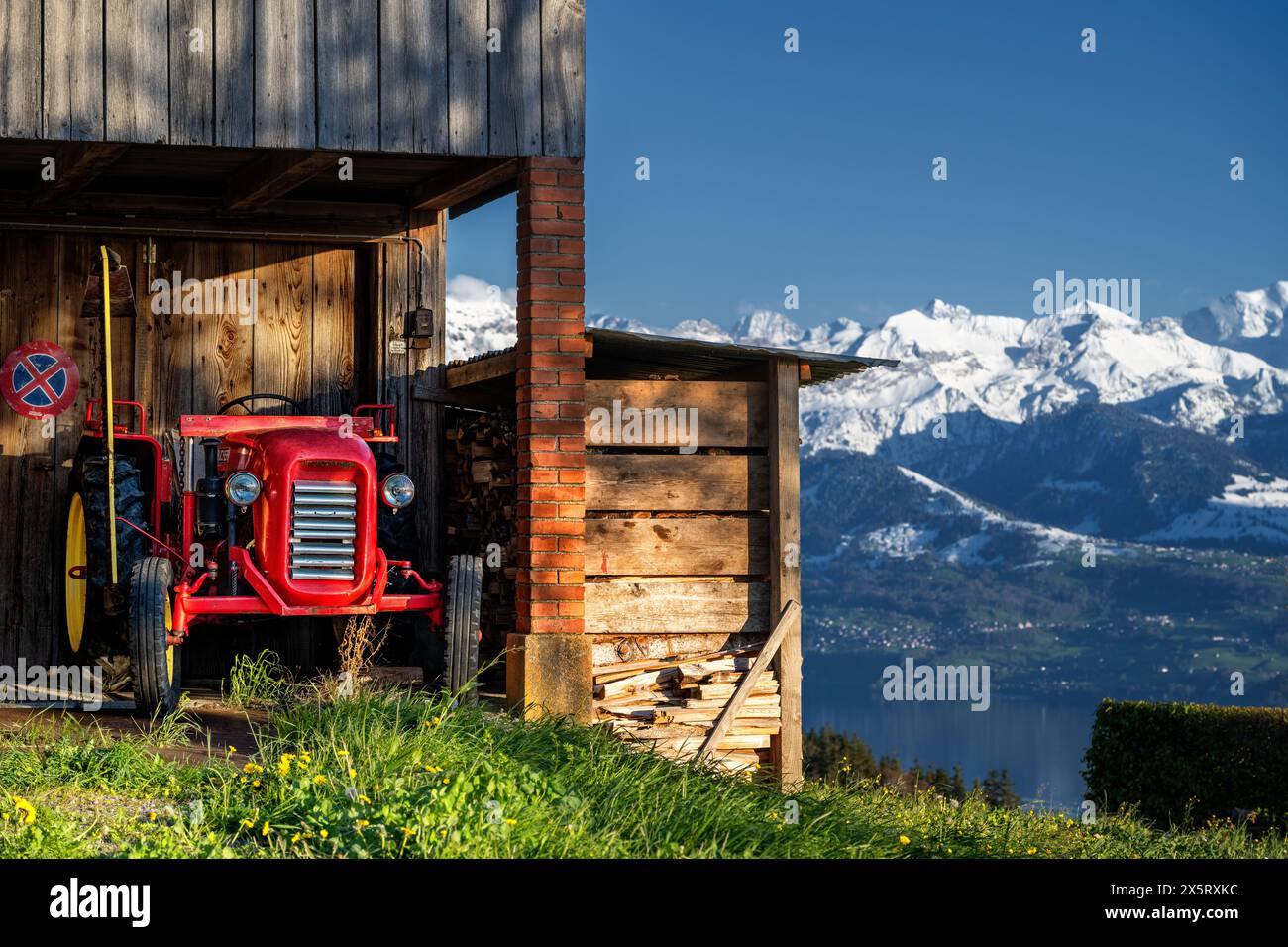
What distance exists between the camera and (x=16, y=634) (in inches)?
437

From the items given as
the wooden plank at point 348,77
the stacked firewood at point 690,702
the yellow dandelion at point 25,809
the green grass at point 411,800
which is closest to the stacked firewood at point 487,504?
the stacked firewood at point 690,702

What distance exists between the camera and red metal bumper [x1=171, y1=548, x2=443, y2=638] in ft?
28.6

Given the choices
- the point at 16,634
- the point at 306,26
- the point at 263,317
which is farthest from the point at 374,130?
the point at 16,634

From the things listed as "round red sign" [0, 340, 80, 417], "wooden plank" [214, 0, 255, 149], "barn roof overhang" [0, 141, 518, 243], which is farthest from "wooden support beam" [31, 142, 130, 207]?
"round red sign" [0, 340, 80, 417]

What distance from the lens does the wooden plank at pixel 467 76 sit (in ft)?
30.0

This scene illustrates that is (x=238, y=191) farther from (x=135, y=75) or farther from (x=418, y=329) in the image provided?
(x=135, y=75)

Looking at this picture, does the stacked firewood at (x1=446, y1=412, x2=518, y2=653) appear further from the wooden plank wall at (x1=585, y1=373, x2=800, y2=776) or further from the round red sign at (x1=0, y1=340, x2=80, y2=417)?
the round red sign at (x1=0, y1=340, x2=80, y2=417)

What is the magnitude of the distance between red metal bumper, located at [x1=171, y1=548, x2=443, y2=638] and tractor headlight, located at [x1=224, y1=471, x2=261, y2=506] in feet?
1.09

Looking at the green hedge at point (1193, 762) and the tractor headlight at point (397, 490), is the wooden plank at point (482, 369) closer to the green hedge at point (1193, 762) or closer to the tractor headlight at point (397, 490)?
the tractor headlight at point (397, 490)

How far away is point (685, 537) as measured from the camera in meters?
10.3

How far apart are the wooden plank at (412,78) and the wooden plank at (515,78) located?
287 millimetres
